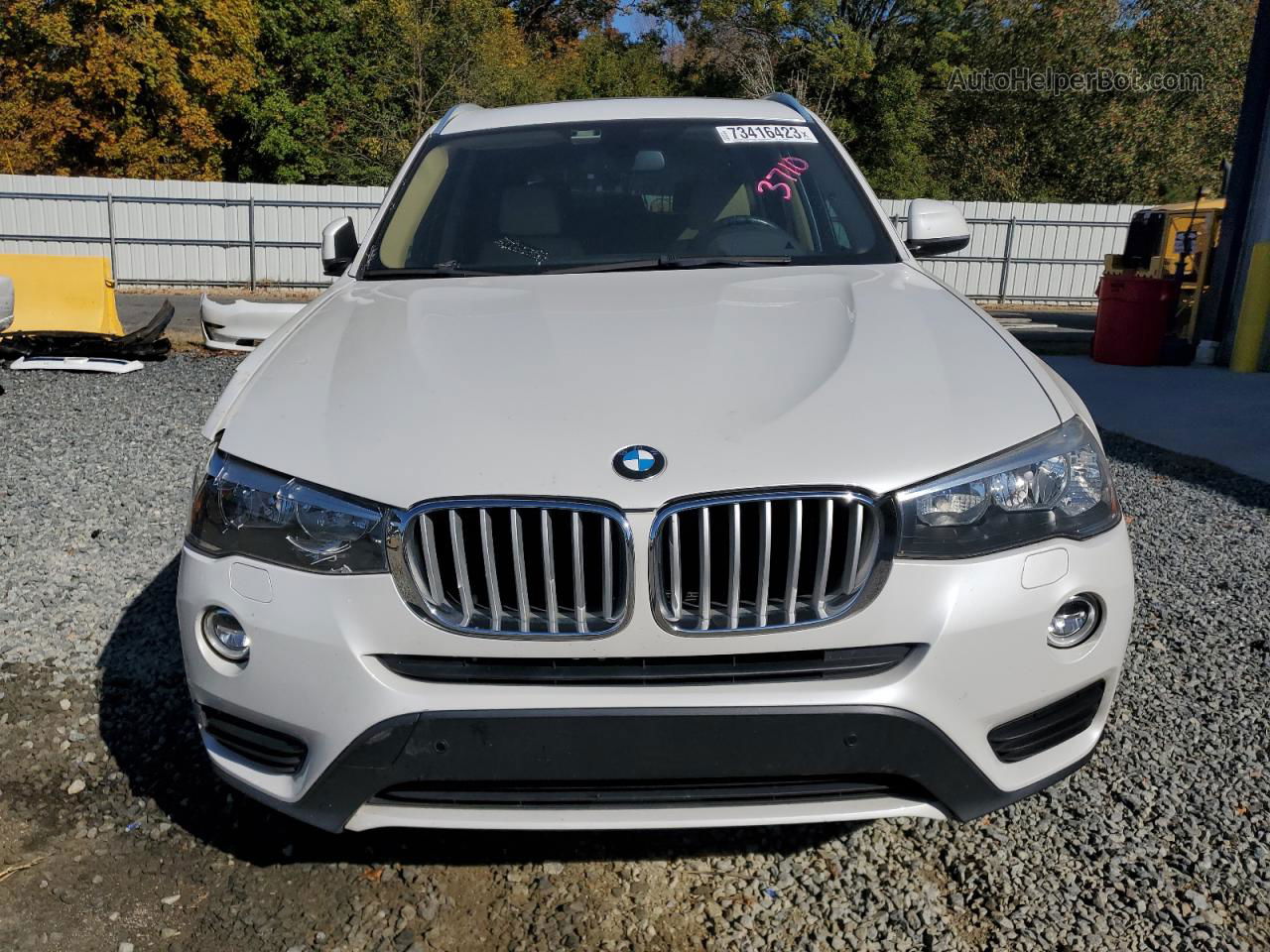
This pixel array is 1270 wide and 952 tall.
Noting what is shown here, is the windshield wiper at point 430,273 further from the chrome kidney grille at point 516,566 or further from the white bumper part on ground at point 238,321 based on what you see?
the white bumper part on ground at point 238,321

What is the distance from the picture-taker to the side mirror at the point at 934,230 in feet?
12.3

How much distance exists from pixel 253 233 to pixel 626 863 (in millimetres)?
22527

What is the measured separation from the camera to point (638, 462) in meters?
2.02

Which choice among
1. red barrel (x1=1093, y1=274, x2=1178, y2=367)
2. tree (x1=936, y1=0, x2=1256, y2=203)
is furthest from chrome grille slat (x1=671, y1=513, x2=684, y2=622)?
tree (x1=936, y1=0, x2=1256, y2=203)

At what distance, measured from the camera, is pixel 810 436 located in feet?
6.77

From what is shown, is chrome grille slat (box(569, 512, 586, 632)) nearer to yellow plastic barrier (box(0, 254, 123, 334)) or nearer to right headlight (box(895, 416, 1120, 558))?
right headlight (box(895, 416, 1120, 558))

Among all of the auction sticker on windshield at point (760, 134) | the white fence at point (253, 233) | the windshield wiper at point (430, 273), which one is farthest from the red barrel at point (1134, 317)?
the white fence at point (253, 233)

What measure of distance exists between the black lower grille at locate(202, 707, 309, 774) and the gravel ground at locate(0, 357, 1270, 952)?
0.41 meters

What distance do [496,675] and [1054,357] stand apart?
10954 millimetres

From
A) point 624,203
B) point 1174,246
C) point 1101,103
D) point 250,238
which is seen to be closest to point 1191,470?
point 624,203

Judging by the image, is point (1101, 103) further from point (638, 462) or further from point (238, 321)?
point (638, 462)

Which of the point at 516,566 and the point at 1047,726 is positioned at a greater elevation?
the point at 516,566

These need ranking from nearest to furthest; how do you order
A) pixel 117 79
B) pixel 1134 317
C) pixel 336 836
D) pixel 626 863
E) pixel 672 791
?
pixel 672 791, pixel 626 863, pixel 336 836, pixel 1134 317, pixel 117 79

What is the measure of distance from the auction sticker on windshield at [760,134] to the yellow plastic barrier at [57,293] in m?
8.27
